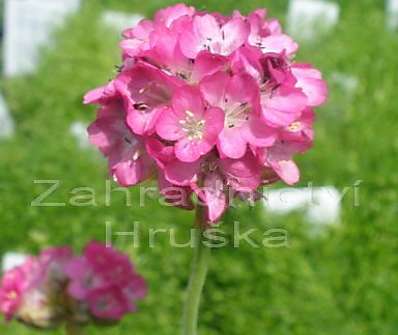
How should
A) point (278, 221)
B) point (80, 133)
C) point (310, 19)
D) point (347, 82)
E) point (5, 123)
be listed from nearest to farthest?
point (278, 221)
point (80, 133)
point (347, 82)
point (5, 123)
point (310, 19)

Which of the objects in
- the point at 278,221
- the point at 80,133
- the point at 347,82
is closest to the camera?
the point at 278,221

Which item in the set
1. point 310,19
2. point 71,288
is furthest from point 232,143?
point 310,19

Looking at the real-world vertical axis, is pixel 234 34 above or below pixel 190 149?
above

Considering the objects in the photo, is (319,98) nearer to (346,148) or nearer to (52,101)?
(346,148)

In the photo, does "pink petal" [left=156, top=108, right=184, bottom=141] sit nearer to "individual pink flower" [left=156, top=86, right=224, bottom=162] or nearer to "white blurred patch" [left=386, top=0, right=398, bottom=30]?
"individual pink flower" [left=156, top=86, right=224, bottom=162]

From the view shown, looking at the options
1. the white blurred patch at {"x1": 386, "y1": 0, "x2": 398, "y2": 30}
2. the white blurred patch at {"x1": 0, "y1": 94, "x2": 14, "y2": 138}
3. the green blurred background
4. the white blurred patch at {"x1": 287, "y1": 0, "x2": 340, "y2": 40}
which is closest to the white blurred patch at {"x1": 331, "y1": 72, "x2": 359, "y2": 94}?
the green blurred background

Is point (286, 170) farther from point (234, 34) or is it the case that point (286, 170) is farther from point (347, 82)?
point (347, 82)

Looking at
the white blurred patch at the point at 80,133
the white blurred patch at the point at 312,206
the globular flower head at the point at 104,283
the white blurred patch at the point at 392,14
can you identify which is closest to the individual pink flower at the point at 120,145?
the globular flower head at the point at 104,283

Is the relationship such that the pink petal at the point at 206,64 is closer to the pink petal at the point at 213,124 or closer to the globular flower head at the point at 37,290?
the pink petal at the point at 213,124
